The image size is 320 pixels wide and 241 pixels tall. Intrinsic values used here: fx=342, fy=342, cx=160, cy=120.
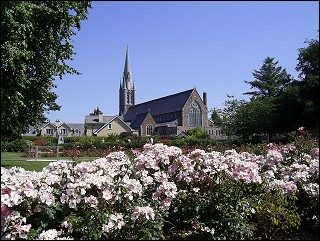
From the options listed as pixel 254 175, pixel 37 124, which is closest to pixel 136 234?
pixel 254 175

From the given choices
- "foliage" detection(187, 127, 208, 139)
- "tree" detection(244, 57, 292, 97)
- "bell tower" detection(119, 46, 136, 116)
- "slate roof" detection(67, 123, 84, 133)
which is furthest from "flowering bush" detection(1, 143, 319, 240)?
"bell tower" detection(119, 46, 136, 116)

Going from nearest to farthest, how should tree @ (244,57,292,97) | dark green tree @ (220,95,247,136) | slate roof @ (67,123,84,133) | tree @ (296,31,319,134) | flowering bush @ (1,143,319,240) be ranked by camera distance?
1. flowering bush @ (1,143,319,240)
2. tree @ (296,31,319,134)
3. dark green tree @ (220,95,247,136)
4. tree @ (244,57,292,97)
5. slate roof @ (67,123,84,133)

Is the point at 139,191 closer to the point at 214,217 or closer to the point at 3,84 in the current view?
the point at 214,217

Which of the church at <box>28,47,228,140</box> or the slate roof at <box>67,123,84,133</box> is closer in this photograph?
the church at <box>28,47,228,140</box>

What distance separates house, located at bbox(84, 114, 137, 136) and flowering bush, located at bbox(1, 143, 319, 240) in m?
67.6

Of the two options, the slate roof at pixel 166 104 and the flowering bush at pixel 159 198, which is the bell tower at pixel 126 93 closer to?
the slate roof at pixel 166 104

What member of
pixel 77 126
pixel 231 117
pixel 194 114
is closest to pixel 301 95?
pixel 231 117

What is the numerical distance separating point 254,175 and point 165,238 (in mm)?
1379

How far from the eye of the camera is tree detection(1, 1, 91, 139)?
28.2 ft

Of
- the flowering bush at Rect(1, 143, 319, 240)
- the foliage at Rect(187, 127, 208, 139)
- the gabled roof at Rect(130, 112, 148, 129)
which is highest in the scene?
the gabled roof at Rect(130, 112, 148, 129)

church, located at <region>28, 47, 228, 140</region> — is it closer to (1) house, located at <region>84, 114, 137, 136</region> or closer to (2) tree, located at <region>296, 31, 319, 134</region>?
(1) house, located at <region>84, 114, 137, 136</region>

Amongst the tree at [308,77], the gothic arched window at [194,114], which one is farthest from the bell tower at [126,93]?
the tree at [308,77]

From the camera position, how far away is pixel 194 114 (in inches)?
3238

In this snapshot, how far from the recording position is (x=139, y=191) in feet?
14.0
